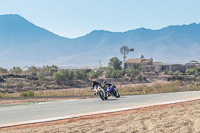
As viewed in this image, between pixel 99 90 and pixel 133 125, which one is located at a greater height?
pixel 99 90

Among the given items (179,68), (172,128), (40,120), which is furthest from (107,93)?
(179,68)

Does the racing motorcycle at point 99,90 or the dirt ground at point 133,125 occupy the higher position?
the racing motorcycle at point 99,90

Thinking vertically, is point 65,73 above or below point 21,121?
above

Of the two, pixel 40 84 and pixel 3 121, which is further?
pixel 40 84

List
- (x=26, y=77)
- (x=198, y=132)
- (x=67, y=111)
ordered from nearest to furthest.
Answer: (x=198, y=132)
(x=67, y=111)
(x=26, y=77)

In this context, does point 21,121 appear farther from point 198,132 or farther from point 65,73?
point 65,73

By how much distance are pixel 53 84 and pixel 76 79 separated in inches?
250

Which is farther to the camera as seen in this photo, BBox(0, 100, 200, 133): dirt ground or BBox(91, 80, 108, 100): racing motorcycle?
BBox(91, 80, 108, 100): racing motorcycle

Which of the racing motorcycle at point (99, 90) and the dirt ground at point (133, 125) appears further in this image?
the racing motorcycle at point (99, 90)

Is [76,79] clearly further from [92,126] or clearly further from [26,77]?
[92,126]

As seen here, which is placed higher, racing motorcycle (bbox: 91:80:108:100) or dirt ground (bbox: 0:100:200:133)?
racing motorcycle (bbox: 91:80:108:100)

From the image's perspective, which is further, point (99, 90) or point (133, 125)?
point (99, 90)

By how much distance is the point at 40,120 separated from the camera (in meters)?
10.1

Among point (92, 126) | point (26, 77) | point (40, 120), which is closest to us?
point (92, 126)
